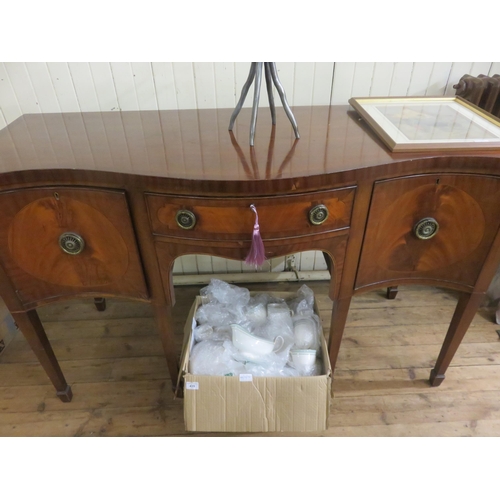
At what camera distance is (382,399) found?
128cm

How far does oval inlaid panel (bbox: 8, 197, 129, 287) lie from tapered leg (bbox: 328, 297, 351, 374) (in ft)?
1.91

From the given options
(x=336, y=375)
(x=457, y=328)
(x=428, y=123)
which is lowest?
(x=336, y=375)

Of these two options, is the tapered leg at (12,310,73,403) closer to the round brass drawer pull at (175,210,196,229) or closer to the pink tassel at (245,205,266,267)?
the round brass drawer pull at (175,210,196,229)

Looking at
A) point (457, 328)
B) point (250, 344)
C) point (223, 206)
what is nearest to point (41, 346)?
point (250, 344)

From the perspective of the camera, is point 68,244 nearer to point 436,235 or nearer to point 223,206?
point 223,206

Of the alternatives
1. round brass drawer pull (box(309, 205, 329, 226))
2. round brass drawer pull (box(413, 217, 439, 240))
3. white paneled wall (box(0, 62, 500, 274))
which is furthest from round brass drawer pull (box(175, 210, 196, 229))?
white paneled wall (box(0, 62, 500, 274))

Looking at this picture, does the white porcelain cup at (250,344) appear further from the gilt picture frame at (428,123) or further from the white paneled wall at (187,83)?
the white paneled wall at (187,83)

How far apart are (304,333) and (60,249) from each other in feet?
2.49

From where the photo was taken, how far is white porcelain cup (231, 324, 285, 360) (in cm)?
116

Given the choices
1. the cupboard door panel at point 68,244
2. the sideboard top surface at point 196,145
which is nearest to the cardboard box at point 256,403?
the cupboard door panel at point 68,244

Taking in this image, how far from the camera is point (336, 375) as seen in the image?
1.35m

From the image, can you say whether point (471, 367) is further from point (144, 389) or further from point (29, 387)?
point (29, 387)

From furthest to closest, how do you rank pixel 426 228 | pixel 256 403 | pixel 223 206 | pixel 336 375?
pixel 336 375 < pixel 256 403 < pixel 426 228 < pixel 223 206

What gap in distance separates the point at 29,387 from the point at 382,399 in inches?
48.6
